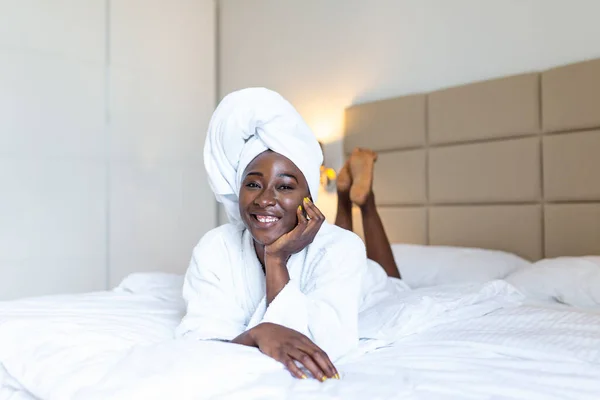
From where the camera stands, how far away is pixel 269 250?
4.22 feet

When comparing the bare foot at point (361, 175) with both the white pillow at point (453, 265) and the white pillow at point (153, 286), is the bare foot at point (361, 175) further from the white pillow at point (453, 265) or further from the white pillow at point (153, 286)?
the white pillow at point (153, 286)

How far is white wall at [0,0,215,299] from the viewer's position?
3014 mm

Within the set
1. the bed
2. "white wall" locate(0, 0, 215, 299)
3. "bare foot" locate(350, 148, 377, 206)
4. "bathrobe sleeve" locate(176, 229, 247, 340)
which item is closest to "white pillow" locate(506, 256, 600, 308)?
the bed

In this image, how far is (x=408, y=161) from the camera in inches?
113

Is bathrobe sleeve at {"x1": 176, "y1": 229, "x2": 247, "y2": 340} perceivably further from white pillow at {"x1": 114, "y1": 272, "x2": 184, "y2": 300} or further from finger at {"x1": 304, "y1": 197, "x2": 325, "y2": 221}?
white pillow at {"x1": 114, "y1": 272, "x2": 184, "y2": 300}

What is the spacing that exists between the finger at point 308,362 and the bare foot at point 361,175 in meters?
1.29

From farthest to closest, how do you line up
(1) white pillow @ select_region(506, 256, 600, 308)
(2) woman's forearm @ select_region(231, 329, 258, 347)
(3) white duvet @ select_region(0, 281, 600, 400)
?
(1) white pillow @ select_region(506, 256, 600, 308)
(2) woman's forearm @ select_region(231, 329, 258, 347)
(3) white duvet @ select_region(0, 281, 600, 400)

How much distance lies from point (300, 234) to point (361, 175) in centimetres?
110

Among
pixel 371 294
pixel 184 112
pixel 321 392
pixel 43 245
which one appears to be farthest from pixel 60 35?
pixel 321 392

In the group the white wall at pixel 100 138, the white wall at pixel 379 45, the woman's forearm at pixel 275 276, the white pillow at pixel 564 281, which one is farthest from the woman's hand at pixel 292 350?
the white wall at pixel 100 138

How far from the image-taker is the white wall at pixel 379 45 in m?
2.50

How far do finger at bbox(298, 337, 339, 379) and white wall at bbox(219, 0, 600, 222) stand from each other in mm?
1932

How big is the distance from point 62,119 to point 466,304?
2431mm

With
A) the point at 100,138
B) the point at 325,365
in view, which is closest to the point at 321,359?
the point at 325,365
